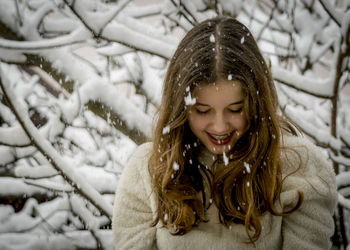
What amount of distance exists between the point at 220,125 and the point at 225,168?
263mm

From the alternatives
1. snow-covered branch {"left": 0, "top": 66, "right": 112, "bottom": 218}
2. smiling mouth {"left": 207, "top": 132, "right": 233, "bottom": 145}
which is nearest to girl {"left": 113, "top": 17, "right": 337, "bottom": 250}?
smiling mouth {"left": 207, "top": 132, "right": 233, "bottom": 145}

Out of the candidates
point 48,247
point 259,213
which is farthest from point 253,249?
point 48,247

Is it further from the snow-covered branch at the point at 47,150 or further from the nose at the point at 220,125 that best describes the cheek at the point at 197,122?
the snow-covered branch at the point at 47,150

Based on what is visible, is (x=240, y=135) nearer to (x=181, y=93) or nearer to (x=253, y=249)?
(x=181, y=93)

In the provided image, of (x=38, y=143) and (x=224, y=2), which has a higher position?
(x=224, y=2)

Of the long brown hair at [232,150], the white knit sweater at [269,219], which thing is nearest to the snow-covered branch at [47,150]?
the white knit sweater at [269,219]

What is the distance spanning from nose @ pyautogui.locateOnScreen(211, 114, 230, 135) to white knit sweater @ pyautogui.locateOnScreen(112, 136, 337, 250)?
29 centimetres

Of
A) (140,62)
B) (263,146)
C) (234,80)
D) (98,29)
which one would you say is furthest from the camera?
(140,62)

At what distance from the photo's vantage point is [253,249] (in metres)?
1.34

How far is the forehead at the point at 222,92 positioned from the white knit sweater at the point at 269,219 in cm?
39

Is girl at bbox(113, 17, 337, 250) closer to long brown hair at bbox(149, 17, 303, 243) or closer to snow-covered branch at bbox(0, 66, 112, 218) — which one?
long brown hair at bbox(149, 17, 303, 243)

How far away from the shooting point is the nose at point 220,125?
4.09 ft

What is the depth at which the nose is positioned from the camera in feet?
4.09

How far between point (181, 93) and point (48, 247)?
5.89 feet
